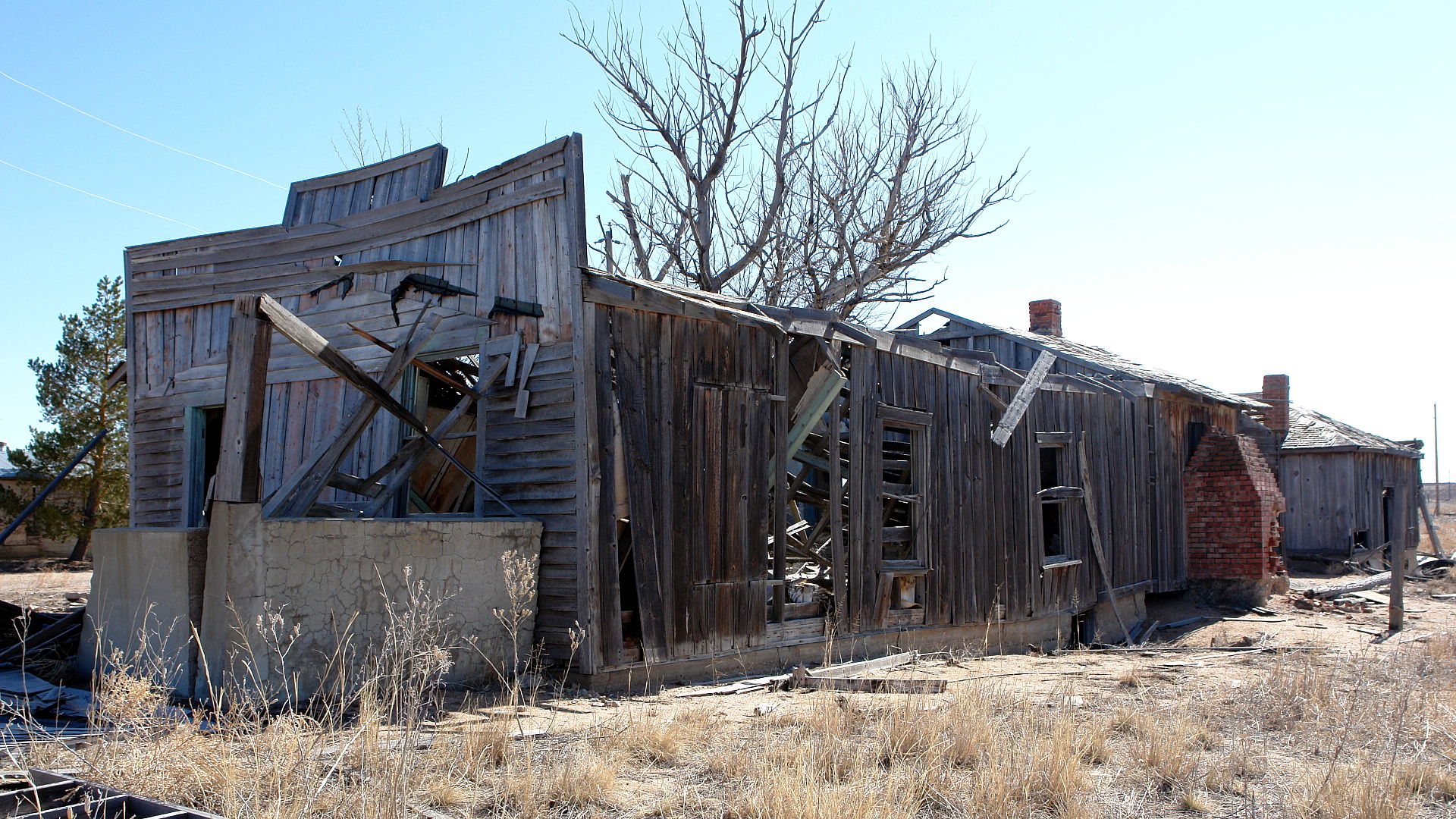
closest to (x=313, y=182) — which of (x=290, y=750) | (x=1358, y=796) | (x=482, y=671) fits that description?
(x=482, y=671)

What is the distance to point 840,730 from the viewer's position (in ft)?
19.9

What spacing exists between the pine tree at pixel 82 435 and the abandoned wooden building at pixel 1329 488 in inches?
1082

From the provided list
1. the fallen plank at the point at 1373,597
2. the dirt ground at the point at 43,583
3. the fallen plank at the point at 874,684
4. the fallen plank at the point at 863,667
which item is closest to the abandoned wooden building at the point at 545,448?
the fallen plank at the point at 863,667

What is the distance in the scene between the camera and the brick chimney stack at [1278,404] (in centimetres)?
2342

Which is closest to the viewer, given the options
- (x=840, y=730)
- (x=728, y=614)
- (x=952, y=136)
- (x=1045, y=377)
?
(x=840, y=730)

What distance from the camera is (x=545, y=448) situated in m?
8.55

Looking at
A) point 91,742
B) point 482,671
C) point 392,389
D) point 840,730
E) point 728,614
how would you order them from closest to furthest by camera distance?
1. point 91,742
2. point 840,730
3. point 482,671
4. point 728,614
5. point 392,389

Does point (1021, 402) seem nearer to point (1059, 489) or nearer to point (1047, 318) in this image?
point (1059, 489)

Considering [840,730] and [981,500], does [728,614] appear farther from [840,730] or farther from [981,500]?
[981,500]

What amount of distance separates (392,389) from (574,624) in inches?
132

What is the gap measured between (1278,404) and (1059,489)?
12663mm

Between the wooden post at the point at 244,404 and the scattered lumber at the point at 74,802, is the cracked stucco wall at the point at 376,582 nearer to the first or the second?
the wooden post at the point at 244,404

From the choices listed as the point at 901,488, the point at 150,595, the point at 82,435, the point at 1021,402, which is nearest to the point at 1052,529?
the point at 1021,402

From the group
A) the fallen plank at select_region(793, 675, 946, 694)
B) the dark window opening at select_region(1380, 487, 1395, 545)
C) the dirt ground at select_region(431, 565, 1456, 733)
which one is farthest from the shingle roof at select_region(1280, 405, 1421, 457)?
the fallen plank at select_region(793, 675, 946, 694)
